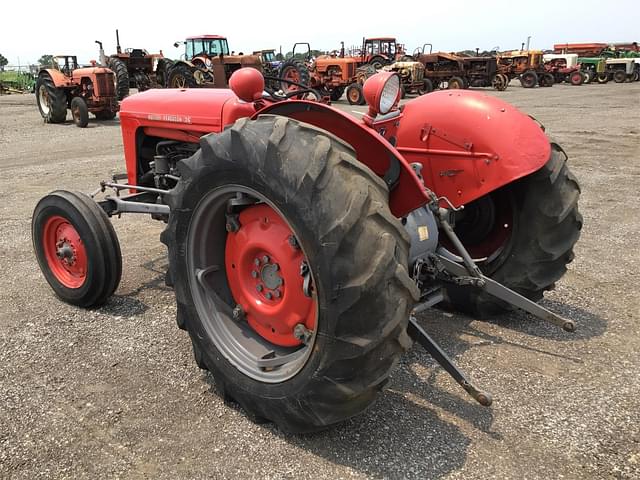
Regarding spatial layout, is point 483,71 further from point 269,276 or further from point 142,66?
point 269,276

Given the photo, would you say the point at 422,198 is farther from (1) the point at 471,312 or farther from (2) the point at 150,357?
(2) the point at 150,357

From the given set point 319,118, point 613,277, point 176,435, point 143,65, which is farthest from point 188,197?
point 143,65

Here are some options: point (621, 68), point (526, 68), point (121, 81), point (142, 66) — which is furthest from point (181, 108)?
point (621, 68)

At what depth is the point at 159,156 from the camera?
4031 millimetres

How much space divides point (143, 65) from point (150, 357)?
1963 centimetres

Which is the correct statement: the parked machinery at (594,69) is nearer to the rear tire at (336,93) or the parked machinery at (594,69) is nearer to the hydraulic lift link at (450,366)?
the rear tire at (336,93)

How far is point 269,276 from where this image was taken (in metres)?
2.40

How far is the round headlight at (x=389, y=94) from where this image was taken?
2.54 m

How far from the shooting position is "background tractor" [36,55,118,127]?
13.6 meters

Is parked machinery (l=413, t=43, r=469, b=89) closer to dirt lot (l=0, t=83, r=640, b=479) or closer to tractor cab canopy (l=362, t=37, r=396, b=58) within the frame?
tractor cab canopy (l=362, t=37, r=396, b=58)

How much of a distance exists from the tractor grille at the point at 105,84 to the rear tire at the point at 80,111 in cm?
54

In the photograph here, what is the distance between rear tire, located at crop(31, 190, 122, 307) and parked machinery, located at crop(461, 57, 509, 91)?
24.6m

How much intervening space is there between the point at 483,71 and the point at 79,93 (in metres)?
18.9

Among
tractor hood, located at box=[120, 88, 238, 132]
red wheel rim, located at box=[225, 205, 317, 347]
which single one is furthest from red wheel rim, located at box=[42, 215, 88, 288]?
red wheel rim, located at box=[225, 205, 317, 347]
